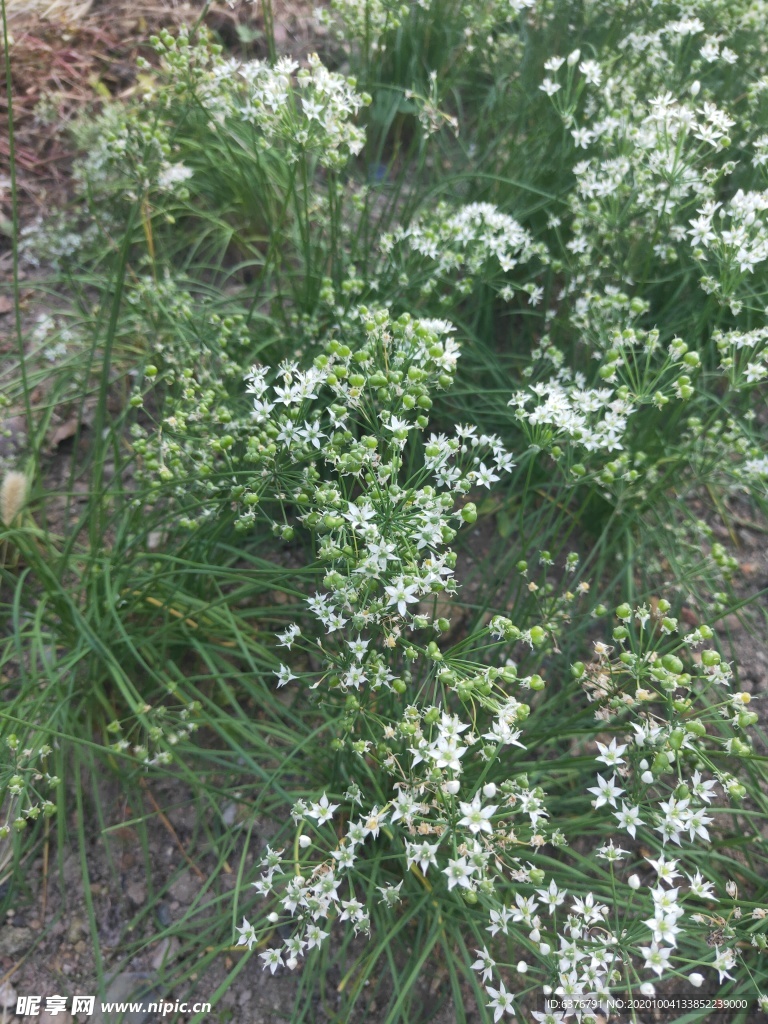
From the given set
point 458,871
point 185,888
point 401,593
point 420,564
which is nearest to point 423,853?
point 458,871

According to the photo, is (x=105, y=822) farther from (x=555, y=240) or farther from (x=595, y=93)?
(x=595, y=93)

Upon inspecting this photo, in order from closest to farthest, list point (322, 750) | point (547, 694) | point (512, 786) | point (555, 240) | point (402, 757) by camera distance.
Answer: point (512, 786)
point (402, 757)
point (322, 750)
point (547, 694)
point (555, 240)

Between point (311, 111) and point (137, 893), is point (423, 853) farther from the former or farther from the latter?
point (311, 111)

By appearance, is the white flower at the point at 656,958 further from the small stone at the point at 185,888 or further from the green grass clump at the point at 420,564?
the small stone at the point at 185,888

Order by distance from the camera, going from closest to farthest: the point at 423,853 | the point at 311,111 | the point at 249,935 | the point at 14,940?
the point at 423,853, the point at 249,935, the point at 311,111, the point at 14,940

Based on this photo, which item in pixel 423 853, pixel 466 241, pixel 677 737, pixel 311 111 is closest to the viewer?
pixel 677 737

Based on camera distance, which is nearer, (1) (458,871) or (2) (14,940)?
(1) (458,871)

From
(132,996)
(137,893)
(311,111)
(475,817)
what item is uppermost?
(311,111)

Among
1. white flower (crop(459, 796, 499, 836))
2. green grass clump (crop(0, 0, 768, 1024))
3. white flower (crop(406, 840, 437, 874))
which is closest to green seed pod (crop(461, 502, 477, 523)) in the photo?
green grass clump (crop(0, 0, 768, 1024))

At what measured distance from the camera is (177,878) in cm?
279

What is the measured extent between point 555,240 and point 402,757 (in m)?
2.83

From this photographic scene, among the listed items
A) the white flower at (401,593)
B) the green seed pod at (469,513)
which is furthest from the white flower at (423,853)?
the green seed pod at (469,513)

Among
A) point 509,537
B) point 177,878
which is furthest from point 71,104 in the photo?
point 177,878

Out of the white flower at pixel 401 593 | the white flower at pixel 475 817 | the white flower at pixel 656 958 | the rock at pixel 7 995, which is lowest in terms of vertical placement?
the rock at pixel 7 995
